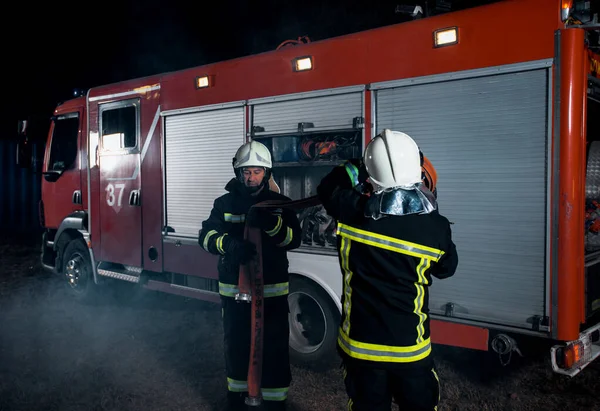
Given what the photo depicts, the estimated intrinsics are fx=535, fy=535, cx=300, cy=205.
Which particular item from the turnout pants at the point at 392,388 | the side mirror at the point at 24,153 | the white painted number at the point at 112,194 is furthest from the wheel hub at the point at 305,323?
the side mirror at the point at 24,153

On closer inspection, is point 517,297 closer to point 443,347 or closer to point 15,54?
point 443,347

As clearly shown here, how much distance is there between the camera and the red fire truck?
3447 mm

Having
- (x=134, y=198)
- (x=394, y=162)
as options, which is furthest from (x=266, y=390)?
(x=134, y=198)

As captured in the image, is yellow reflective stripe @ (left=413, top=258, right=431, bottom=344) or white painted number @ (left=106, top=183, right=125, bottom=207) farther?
white painted number @ (left=106, top=183, right=125, bottom=207)

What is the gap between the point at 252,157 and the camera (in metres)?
3.83

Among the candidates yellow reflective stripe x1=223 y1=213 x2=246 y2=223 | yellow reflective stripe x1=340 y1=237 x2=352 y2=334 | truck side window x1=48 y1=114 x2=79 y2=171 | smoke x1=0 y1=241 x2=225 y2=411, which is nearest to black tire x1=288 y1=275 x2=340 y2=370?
smoke x1=0 y1=241 x2=225 y2=411

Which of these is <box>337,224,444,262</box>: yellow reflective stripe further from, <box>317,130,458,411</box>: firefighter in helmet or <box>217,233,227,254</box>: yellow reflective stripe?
<box>217,233,227,254</box>: yellow reflective stripe

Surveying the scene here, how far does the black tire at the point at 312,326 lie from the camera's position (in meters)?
4.70

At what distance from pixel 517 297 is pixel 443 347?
5.68ft

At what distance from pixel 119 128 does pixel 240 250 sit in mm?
3810

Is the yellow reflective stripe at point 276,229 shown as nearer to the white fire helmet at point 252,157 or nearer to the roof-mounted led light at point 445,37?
the white fire helmet at point 252,157

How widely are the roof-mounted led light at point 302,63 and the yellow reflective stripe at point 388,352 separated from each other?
2.93 m

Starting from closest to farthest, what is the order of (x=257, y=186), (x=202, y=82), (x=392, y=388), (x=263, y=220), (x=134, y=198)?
(x=392, y=388) < (x=263, y=220) < (x=257, y=186) < (x=202, y=82) < (x=134, y=198)

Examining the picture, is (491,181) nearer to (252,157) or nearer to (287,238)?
(287,238)
